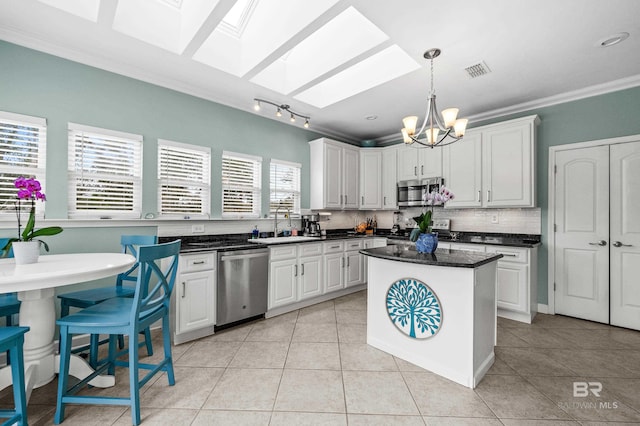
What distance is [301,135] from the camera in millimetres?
4730

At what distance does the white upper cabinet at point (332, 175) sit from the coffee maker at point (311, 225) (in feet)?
0.73

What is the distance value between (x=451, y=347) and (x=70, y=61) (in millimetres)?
4293

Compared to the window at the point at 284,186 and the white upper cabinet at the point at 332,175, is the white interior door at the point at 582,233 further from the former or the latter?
the window at the point at 284,186

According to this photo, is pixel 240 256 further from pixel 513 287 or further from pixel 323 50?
pixel 513 287

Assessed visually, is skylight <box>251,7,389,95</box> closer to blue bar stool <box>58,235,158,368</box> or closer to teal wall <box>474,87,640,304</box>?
blue bar stool <box>58,235,158,368</box>

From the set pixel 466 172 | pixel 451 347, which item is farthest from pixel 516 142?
pixel 451 347

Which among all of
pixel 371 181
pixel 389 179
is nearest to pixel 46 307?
pixel 371 181

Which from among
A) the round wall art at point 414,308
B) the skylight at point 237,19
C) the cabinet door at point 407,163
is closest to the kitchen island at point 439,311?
the round wall art at point 414,308

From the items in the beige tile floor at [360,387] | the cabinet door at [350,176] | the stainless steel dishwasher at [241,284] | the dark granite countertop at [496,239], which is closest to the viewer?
the beige tile floor at [360,387]

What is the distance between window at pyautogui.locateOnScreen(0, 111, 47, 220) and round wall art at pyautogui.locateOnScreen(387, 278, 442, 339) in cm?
333

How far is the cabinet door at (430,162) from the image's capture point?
445 centimetres

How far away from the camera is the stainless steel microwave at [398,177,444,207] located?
450 centimetres

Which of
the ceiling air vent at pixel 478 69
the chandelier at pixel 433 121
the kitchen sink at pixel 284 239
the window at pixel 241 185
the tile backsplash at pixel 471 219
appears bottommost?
the kitchen sink at pixel 284 239

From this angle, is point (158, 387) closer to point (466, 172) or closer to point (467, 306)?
point (467, 306)
